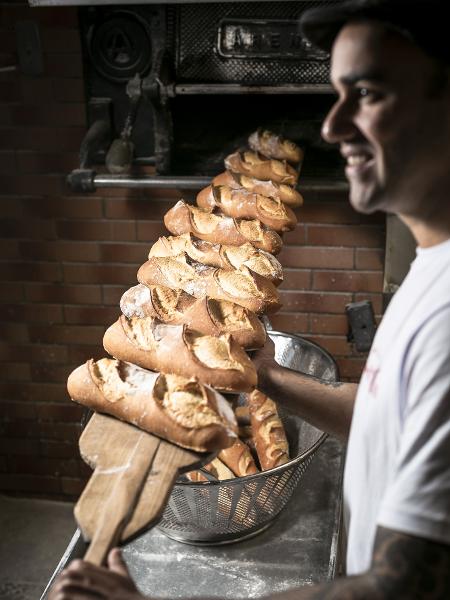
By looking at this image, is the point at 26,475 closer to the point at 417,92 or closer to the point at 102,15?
the point at 102,15

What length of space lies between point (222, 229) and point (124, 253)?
1219 mm

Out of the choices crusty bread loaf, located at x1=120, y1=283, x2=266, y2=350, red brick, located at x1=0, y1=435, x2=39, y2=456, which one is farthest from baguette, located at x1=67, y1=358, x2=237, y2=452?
red brick, located at x1=0, y1=435, x2=39, y2=456

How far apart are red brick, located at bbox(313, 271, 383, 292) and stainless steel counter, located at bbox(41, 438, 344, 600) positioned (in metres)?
1.33

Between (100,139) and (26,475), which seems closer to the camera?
(100,139)

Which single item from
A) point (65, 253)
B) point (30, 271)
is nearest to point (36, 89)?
point (65, 253)

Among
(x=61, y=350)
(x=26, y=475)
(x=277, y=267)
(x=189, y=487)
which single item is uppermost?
(x=277, y=267)

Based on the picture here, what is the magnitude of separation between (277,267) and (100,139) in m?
1.18

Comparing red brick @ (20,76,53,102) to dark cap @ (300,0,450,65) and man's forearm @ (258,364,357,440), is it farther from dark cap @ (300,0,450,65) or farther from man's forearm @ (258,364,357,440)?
dark cap @ (300,0,450,65)

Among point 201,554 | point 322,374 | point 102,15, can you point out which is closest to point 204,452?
point 201,554

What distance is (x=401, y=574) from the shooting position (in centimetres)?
85

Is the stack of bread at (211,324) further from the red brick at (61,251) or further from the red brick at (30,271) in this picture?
the red brick at (30,271)

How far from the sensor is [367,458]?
105 centimetres

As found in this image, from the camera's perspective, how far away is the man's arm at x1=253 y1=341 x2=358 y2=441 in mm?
1523

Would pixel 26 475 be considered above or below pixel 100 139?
below
